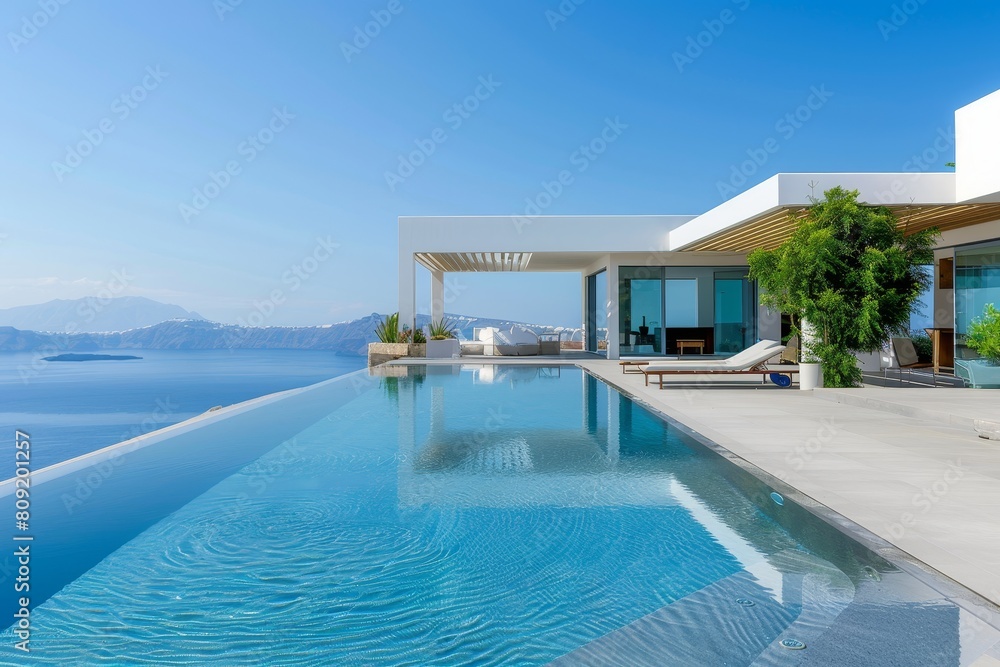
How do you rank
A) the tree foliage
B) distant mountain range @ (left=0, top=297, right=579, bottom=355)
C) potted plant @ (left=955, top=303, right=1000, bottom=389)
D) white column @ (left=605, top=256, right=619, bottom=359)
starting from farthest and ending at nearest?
distant mountain range @ (left=0, top=297, right=579, bottom=355) → white column @ (left=605, top=256, right=619, bottom=359) → the tree foliage → potted plant @ (left=955, top=303, right=1000, bottom=389)

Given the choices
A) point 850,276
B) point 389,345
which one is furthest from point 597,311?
point 850,276

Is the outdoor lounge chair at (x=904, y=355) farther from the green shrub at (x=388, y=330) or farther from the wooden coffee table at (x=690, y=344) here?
the green shrub at (x=388, y=330)

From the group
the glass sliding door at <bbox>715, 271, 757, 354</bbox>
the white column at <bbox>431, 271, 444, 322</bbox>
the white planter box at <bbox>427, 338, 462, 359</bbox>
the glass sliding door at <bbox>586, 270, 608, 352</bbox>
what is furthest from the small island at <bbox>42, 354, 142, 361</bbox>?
the glass sliding door at <bbox>715, 271, 757, 354</bbox>

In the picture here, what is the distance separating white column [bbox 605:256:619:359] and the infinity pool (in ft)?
44.9

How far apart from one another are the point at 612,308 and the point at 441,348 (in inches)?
197

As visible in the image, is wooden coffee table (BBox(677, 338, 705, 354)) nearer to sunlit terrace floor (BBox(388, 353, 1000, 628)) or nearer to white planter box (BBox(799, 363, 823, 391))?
white planter box (BBox(799, 363, 823, 391))

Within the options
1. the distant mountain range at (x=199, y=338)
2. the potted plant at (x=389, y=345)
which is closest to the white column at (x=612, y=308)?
the potted plant at (x=389, y=345)

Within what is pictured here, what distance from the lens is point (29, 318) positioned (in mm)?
33656

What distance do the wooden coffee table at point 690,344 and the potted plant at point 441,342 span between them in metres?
6.40

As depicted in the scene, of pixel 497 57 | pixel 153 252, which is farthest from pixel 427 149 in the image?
pixel 153 252

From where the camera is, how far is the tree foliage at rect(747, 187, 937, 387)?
32.3ft

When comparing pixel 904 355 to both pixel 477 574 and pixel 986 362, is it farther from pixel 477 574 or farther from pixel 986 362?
pixel 477 574

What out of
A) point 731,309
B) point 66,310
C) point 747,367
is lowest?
point 747,367

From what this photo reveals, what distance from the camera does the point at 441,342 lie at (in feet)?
63.4
